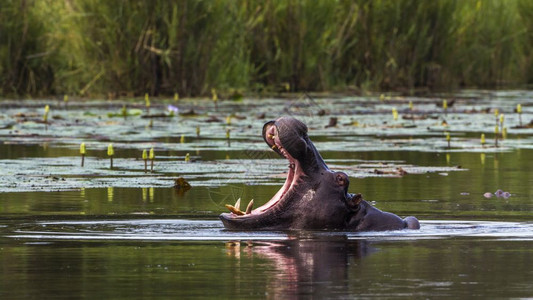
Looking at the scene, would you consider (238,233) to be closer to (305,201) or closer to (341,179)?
(305,201)

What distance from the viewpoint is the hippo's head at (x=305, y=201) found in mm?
8086

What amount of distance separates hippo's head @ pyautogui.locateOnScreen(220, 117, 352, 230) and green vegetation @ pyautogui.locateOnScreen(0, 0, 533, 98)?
16.7 metres

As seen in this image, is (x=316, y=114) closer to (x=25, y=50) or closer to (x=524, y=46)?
(x=25, y=50)

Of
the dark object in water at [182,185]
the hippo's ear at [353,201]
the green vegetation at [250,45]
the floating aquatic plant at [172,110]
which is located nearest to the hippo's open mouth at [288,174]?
the hippo's ear at [353,201]

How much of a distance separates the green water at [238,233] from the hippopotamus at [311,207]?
11cm

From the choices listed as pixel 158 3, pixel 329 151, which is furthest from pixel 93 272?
pixel 158 3

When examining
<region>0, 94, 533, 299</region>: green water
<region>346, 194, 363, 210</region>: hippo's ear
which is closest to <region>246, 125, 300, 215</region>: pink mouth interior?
<region>0, 94, 533, 299</region>: green water

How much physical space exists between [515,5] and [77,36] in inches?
580

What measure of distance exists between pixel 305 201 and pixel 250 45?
21.0m

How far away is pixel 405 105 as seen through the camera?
25.6 m

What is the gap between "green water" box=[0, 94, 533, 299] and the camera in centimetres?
631

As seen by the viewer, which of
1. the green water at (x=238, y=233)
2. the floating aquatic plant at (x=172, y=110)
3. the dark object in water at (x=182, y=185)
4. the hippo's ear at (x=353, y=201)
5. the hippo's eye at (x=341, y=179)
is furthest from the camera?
the floating aquatic plant at (x=172, y=110)

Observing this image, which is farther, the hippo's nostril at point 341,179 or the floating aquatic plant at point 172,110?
the floating aquatic plant at point 172,110

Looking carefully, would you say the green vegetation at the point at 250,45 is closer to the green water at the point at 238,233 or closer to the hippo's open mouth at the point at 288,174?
the green water at the point at 238,233
